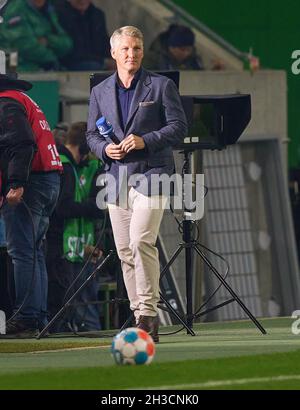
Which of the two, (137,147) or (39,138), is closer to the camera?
(137,147)

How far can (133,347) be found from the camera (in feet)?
33.7

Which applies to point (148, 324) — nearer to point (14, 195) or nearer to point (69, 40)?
point (14, 195)

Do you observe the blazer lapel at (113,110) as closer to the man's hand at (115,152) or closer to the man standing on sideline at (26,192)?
the man's hand at (115,152)

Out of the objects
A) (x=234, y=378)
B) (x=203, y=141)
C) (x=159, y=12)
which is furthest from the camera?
(x=159, y=12)

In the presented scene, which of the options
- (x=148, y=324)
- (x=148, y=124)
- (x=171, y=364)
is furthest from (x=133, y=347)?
(x=148, y=124)

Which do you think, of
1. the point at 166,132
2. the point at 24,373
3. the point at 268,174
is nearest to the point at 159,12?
the point at 268,174

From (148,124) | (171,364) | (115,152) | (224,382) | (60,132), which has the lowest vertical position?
(224,382)

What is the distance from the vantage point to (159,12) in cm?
2206

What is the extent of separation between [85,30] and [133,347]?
33.7 ft

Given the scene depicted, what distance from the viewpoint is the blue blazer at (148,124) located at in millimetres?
11906

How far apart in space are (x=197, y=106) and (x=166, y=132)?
1.45m

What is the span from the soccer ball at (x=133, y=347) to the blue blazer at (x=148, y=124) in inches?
69.2

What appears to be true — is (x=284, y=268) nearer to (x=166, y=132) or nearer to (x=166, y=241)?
(x=166, y=241)
